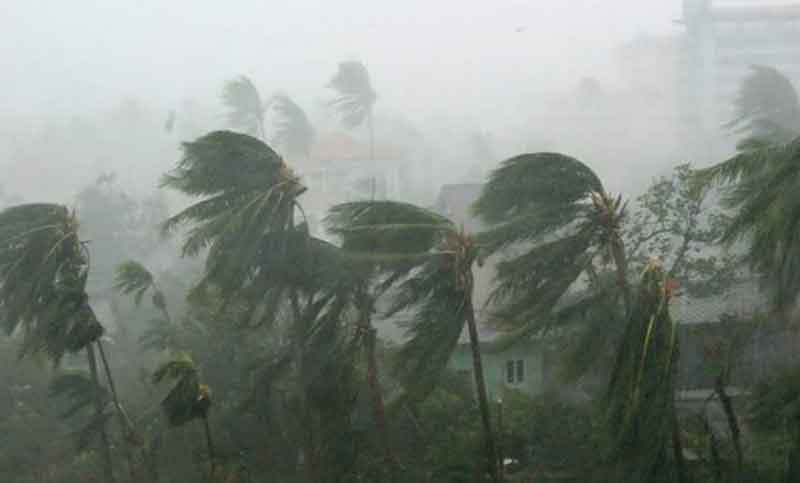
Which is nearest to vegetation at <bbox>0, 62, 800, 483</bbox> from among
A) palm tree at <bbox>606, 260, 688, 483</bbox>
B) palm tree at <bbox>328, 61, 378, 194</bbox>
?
palm tree at <bbox>606, 260, 688, 483</bbox>

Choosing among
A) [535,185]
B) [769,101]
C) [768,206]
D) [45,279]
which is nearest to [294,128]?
[769,101]

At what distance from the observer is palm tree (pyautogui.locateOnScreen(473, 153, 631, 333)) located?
6.57m

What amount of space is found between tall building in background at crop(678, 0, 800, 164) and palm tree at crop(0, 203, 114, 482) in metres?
35.4

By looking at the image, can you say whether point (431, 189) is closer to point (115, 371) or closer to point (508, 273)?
point (115, 371)

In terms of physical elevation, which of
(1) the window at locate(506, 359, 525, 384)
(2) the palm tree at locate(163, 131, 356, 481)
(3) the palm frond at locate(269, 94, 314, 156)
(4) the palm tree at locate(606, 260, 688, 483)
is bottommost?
(1) the window at locate(506, 359, 525, 384)

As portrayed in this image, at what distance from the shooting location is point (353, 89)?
31328mm

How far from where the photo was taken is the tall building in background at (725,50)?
39469 mm

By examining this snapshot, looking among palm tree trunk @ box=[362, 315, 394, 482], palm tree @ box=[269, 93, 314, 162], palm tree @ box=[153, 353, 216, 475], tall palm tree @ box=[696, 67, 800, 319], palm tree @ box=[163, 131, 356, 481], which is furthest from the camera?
palm tree @ box=[269, 93, 314, 162]

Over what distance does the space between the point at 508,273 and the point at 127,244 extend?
77.7 feet

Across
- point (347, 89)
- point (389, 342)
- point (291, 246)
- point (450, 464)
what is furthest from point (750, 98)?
point (291, 246)

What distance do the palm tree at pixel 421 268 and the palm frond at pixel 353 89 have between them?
24264 mm

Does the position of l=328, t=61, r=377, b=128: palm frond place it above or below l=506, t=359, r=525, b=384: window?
above

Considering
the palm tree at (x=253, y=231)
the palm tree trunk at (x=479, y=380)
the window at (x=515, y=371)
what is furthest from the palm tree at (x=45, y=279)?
the window at (x=515, y=371)

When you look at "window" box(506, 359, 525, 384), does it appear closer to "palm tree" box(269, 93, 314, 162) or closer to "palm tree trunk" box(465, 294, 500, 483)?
"palm tree trunk" box(465, 294, 500, 483)
